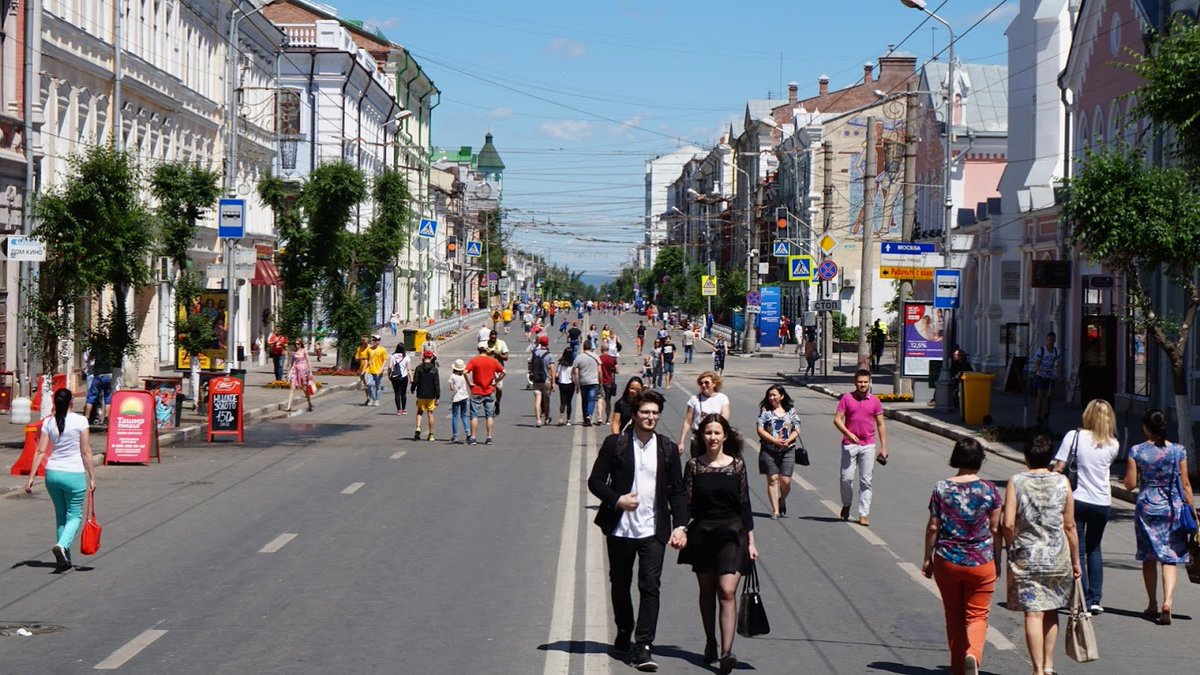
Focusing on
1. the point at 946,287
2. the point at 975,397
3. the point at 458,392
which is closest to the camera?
the point at 458,392

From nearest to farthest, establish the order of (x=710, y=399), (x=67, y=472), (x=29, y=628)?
(x=29, y=628)
(x=67, y=472)
(x=710, y=399)

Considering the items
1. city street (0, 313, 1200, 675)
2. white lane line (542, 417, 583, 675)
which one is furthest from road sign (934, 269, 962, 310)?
white lane line (542, 417, 583, 675)

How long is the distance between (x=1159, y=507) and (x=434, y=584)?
5.49 meters

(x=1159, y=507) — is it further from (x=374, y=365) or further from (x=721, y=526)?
(x=374, y=365)

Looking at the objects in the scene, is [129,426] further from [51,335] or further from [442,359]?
[442,359]

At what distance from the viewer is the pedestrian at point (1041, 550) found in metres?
8.73

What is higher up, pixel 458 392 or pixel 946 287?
pixel 946 287

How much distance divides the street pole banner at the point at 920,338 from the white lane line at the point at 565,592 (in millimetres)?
19541

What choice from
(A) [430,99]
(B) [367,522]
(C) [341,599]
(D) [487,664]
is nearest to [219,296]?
(B) [367,522]

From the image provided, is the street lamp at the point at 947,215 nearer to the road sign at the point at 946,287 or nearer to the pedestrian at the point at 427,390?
the road sign at the point at 946,287

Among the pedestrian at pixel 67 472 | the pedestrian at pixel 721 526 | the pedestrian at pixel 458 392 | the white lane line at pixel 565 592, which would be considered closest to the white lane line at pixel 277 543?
the pedestrian at pixel 67 472

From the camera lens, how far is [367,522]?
15.7m

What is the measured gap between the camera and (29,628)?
10203 millimetres

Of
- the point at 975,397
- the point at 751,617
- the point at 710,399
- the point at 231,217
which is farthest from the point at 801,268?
the point at 751,617
